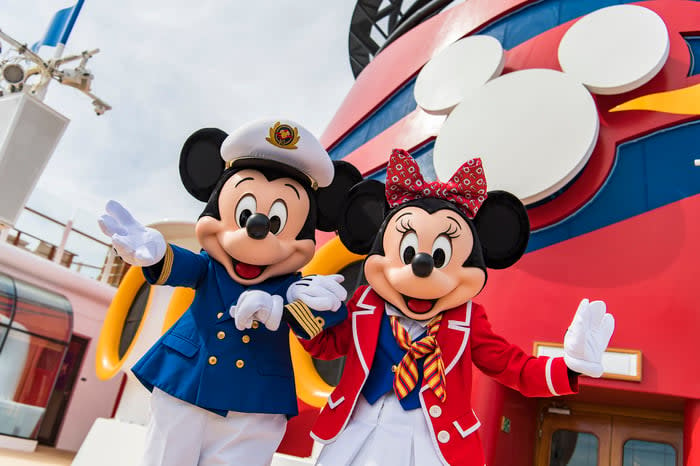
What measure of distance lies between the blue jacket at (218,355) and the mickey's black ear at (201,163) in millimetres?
442

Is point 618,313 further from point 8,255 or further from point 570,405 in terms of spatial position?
point 8,255

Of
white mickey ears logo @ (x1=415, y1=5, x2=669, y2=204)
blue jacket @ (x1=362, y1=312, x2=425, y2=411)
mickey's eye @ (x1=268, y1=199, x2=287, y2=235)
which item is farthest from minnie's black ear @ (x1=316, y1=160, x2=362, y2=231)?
white mickey ears logo @ (x1=415, y1=5, x2=669, y2=204)

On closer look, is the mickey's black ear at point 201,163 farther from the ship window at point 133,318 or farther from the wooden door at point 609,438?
the ship window at point 133,318

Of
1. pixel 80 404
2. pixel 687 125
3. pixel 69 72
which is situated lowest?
pixel 80 404

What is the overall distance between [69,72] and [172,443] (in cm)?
540

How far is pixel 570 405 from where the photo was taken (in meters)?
4.48

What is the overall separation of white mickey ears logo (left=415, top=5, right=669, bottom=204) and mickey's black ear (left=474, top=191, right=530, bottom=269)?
1.43m

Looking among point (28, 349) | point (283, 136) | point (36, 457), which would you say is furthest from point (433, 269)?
point (28, 349)

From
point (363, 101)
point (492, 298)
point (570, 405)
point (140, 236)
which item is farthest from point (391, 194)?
point (363, 101)

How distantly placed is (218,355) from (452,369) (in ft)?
3.32

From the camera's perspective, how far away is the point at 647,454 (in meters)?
4.11

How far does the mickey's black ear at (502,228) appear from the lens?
2.96 meters

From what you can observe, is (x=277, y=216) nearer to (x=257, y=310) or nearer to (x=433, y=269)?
(x=257, y=310)

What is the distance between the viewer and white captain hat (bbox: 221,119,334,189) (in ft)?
9.55
